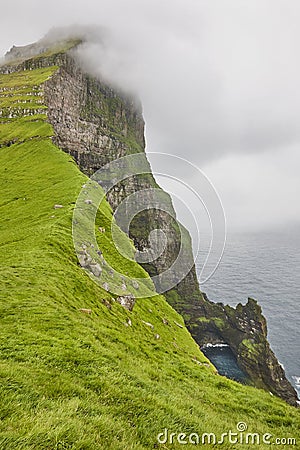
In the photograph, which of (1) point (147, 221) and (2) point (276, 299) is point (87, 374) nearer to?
(1) point (147, 221)

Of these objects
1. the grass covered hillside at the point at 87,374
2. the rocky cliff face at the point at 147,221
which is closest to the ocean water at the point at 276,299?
the rocky cliff face at the point at 147,221

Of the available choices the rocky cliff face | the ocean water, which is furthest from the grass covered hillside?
the rocky cliff face

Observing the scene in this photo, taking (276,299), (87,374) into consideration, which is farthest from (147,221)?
(87,374)

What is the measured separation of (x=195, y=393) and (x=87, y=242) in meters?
17.2

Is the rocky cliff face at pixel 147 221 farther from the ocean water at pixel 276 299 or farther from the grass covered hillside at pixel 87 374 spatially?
the grass covered hillside at pixel 87 374

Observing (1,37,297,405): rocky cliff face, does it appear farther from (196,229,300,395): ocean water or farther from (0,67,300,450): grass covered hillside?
(0,67,300,450): grass covered hillside

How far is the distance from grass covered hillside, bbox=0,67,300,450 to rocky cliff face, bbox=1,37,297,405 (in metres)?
54.9

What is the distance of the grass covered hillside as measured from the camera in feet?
22.3

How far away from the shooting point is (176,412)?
9344 mm

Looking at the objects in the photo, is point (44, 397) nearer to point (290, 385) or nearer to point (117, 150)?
point (290, 385)

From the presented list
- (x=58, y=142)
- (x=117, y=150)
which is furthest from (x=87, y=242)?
(x=117, y=150)

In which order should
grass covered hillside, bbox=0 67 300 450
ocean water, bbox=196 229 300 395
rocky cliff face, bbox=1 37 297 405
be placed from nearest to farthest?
grass covered hillside, bbox=0 67 300 450 → rocky cliff face, bbox=1 37 297 405 → ocean water, bbox=196 229 300 395

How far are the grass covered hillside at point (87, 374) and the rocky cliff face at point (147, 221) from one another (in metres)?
54.9

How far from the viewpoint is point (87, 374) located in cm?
1001
